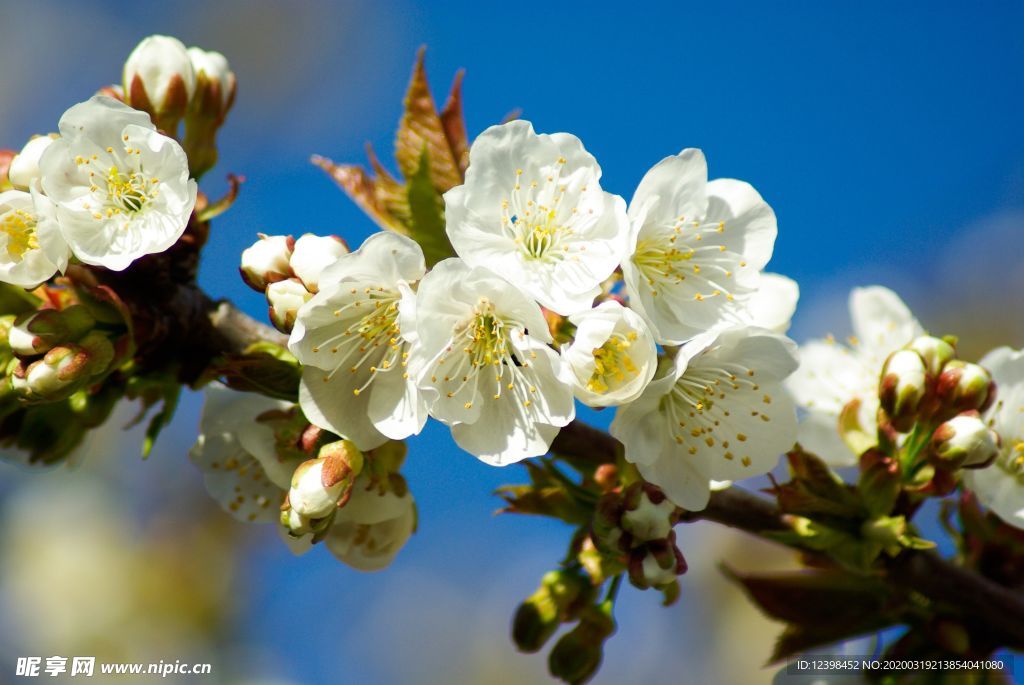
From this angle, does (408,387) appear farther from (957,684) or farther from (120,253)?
(957,684)

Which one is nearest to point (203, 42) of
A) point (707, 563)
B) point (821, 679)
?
point (707, 563)

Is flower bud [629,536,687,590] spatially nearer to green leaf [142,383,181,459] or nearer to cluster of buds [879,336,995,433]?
cluster of buds [879,336,995,433]

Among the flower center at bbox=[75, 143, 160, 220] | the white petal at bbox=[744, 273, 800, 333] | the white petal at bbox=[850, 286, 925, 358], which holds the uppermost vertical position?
the white petal at bbox=[850, 286, 925, 358]

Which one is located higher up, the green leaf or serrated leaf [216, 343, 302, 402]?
serrated leaf [216, 343, 302, 402]

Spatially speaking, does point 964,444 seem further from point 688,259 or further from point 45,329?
point 45,329

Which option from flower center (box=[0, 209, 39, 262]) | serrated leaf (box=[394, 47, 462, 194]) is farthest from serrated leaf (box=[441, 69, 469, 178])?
flower center (box=[0, 209, 39, 262])

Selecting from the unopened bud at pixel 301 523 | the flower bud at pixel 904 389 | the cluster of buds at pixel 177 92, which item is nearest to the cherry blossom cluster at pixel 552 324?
the unopened bud at pixel 301 523
